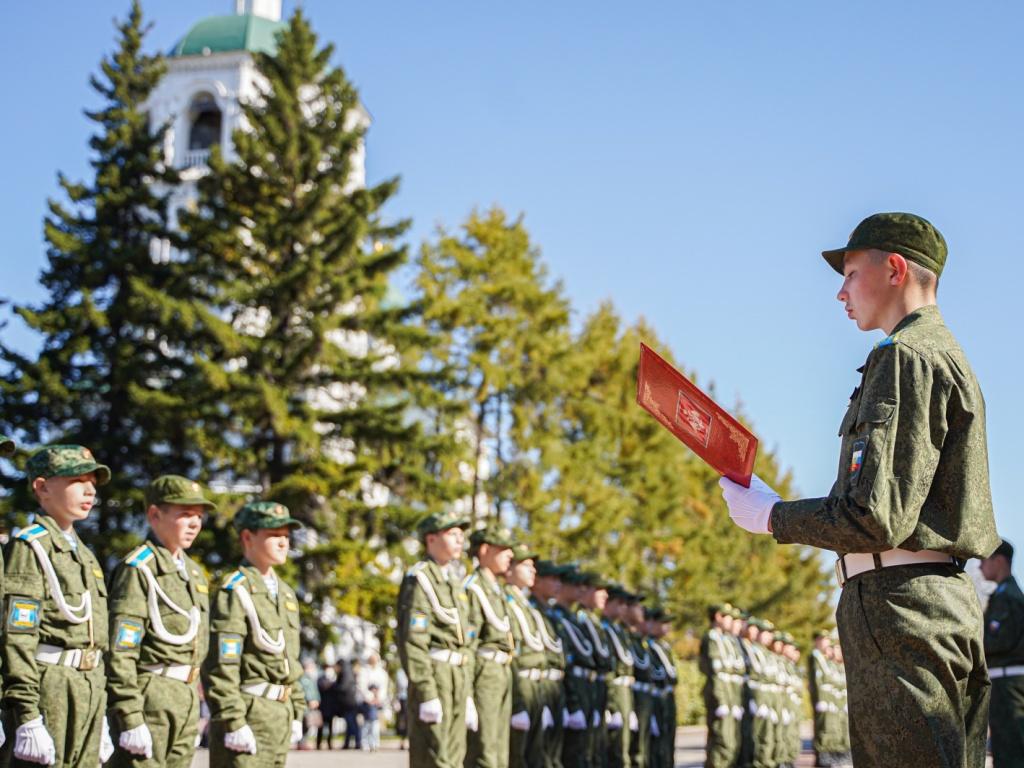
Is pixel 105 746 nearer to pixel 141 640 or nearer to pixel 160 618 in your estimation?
pixel 141 640

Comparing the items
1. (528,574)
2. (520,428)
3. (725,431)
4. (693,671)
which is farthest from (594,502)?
(725,431)

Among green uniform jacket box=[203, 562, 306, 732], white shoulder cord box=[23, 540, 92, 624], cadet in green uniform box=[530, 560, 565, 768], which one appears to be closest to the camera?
white shoulder cord box=[23, 540, 92, 624]

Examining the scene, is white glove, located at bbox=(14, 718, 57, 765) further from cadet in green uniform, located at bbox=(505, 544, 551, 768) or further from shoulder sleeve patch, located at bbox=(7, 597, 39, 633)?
cadet in green uniform, located at bbox=(505, 544, 551, 768)

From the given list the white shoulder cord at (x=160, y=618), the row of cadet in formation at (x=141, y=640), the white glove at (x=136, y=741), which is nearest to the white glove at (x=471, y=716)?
the row of cadet in formation at (x=141, y=640)

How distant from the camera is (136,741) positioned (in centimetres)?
684

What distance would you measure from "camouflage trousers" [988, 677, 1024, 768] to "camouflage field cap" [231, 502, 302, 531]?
5593 mm

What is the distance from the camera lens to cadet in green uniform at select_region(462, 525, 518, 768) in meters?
10.1

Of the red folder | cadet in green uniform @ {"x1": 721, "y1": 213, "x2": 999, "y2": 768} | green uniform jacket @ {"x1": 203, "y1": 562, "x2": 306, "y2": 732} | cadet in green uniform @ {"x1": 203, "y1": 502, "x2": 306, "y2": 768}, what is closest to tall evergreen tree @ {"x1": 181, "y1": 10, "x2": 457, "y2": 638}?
cadet in green uniform @ {"x1": 203, "y1": 502, "x2": 306, "y2": 768}

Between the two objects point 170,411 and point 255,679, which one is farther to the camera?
point 170,411

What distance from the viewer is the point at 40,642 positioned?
6.56 m

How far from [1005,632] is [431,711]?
461 centimetres

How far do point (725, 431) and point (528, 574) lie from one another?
8.77 metres

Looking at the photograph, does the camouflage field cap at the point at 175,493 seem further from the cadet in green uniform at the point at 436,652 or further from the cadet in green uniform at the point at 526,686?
the cadet in green uniform at the point at 526,686

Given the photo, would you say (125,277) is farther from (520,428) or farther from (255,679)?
(255,679)
